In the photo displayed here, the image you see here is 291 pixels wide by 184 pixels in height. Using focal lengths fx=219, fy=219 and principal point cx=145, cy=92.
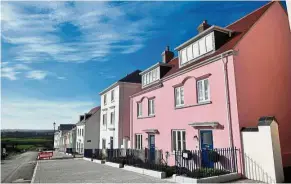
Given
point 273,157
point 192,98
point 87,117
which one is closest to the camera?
point 273,157

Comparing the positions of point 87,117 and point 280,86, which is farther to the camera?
point 87,117

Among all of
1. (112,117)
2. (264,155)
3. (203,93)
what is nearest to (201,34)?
(203,93)

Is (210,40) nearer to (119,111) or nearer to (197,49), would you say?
(197,49)

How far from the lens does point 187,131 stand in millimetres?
14172

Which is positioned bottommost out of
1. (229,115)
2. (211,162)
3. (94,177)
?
(94,177)

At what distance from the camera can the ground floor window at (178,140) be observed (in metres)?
14.9

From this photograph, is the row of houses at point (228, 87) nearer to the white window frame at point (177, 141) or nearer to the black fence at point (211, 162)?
the white window frame at point (177, 141)

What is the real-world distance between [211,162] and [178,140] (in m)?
3.75

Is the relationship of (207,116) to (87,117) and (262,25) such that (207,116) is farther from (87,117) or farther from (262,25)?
(87,117)

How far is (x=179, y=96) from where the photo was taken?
15.7 m

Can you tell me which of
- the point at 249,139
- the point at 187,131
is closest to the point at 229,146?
Answer: the point at 249,139

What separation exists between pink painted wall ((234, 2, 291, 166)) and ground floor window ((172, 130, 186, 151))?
489 cm

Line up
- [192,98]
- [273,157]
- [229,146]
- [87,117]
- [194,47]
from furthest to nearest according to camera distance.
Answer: [87,117], [194,47], [192,98], [229,146], [273,157]

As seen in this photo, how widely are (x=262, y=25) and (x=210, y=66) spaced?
3893mm
